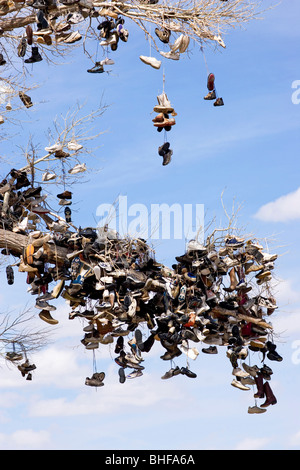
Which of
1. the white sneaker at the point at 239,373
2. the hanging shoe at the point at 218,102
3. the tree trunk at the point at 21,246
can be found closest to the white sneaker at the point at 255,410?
the white sneaker at the point at 239,373

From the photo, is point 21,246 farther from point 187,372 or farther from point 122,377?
point 187,372

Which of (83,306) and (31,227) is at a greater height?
(31,227)

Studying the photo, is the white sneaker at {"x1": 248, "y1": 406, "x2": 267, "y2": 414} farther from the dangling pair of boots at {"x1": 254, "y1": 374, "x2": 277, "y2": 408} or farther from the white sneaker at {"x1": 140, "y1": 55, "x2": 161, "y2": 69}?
the white sneaker at {"x1": 140, "y1": 55, "x2": 161, "y2": 69}

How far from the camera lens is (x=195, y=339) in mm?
6348

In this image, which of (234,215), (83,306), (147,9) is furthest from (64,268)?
(147,9)

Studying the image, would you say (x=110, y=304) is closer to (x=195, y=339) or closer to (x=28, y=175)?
(x=195, y=339)

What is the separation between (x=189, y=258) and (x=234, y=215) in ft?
2.33

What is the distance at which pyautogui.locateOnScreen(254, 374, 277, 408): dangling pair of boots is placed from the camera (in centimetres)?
668

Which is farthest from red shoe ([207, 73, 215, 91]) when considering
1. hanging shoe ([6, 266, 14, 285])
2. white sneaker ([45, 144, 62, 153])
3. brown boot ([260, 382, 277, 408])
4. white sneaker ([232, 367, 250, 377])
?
brown boot ([260, 382, 277, 408])

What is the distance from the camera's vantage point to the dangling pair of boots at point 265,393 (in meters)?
6.68

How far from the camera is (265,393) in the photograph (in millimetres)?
6711

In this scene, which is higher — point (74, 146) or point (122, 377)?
point (74, 146)

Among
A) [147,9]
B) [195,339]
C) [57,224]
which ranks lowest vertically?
[195,339]

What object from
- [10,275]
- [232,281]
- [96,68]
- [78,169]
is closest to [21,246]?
[10,275]
